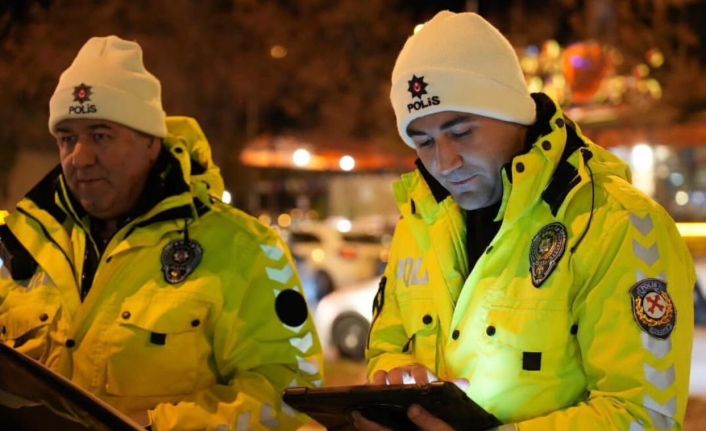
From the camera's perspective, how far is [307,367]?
8.96 ft

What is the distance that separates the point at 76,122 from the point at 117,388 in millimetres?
841

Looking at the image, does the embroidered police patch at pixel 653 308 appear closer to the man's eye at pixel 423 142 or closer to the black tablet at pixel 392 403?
the black tablet at pixel 392 403

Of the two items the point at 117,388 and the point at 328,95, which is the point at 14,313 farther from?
the point at 328,95

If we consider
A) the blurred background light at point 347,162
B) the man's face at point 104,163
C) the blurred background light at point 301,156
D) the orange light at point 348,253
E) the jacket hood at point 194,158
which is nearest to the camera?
Result: the man's face at point 104,163

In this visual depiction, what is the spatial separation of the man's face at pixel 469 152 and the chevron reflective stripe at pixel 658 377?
57 cm

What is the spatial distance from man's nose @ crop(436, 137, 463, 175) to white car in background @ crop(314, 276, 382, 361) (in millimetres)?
7223

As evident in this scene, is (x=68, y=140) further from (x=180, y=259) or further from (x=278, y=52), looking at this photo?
(x=278, y=52)

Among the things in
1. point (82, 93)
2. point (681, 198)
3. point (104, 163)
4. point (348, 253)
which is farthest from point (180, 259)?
point (681, 198)

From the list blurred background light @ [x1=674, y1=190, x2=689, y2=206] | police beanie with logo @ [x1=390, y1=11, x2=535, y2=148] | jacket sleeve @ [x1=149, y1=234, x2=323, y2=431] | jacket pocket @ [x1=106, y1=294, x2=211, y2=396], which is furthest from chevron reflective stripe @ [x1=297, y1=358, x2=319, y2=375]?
blurred background light @ [x1=674, y1=190, x2=689, y2=206]

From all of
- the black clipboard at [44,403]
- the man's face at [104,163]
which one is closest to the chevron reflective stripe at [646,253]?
the black clipboard at [44,403]

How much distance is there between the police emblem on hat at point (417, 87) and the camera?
2.18m

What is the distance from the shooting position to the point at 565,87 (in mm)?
15891

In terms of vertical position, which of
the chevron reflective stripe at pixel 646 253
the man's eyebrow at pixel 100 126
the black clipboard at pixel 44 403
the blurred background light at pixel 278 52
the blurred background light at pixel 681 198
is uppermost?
the blurred background light at pixel 278 52

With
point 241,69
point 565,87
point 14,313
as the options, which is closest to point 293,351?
point 14,313
